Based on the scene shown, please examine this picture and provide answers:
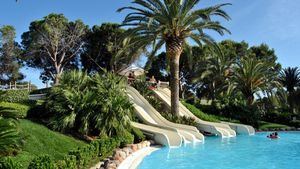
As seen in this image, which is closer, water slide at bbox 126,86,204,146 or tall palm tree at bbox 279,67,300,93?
water slide at bbox 126,86,204,146

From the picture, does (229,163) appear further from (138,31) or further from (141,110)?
(138,31)

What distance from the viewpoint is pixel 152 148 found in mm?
18641

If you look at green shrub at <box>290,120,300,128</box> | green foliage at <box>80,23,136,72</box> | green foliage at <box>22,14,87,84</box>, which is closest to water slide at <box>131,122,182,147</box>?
green shrub at <box>290,120,300,128</box>

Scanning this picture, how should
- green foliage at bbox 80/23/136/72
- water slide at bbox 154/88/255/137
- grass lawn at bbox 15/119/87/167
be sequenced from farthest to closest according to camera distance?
green foliage at bbox 80/23/136/72, water slide at bbox 154/88/255/137, grass lawn at bbox 15/119/87/167

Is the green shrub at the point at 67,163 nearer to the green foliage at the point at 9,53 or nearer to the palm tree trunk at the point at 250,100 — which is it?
the palm tree trunk at the point at 250,100

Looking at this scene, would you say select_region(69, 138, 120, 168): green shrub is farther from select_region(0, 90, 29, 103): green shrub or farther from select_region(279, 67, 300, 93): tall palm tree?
select_region(279, 67, 300, 93): tall palm tree

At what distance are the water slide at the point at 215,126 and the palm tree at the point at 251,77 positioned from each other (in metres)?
6.87

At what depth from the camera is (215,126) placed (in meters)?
26.8

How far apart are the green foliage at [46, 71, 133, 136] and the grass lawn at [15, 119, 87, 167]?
1404 millimetres

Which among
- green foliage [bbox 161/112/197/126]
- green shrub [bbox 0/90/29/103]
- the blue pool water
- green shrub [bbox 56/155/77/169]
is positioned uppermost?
green shrub [bbox 0/90/29/103]

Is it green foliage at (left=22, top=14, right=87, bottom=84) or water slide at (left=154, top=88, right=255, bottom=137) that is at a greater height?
green foliage at (left=22, top=14, right=87, bottom=84)

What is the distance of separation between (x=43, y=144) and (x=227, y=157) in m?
8.42

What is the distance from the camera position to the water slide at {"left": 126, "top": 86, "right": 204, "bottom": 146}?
21.6 metres

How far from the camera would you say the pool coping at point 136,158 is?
1334 cm
